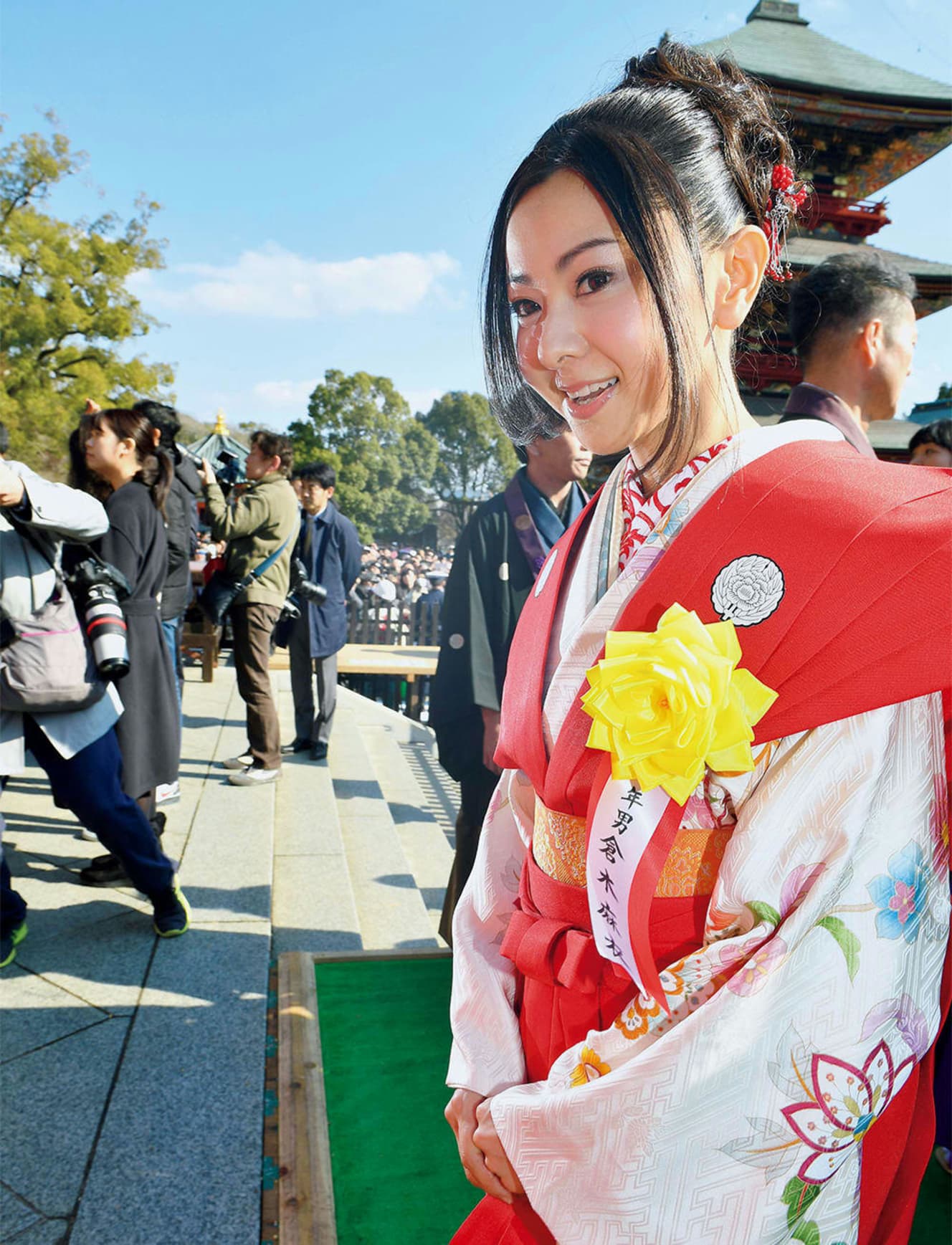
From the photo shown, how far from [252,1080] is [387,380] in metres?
41.8

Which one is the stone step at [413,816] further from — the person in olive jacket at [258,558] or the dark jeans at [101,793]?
the dark jeans at [101,793]

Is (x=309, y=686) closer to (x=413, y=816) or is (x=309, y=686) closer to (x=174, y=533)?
(x=413, y=816)

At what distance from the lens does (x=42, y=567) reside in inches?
99.8

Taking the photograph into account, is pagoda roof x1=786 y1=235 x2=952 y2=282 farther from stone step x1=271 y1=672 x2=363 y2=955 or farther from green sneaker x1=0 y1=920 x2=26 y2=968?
green sneaker x1=0 y1=920 x2=26 y2=968

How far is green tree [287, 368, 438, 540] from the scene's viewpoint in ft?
120

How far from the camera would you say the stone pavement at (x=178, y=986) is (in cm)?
190

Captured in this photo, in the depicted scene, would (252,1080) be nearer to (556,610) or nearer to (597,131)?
(556,610)

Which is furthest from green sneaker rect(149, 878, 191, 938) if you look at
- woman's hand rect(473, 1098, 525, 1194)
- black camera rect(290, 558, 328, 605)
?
black camera rect(290, 558, 328, 605)

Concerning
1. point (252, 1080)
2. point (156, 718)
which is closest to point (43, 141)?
point (156, 718)

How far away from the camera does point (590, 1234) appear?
2.83 feet

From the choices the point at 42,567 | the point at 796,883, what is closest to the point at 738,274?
the point at 796,883

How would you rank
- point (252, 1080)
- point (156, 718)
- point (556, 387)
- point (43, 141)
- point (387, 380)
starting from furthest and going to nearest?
point (387, 380), point (43, 141), point (156, 718), point (252, 1080), point (556, 387)

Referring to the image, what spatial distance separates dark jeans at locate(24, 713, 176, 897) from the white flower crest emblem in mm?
2336

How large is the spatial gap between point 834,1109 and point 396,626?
9819 mm
